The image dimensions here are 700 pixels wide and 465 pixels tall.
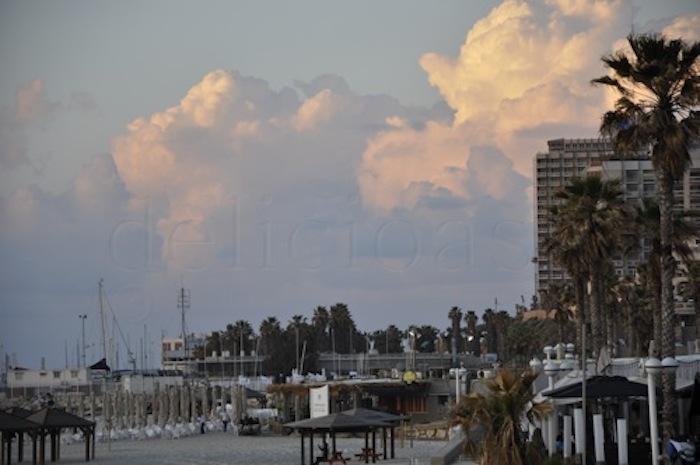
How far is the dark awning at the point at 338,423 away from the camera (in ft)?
137

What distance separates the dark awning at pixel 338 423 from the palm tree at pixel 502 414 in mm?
13582

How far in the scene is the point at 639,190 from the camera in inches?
5615

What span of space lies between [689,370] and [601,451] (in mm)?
6364

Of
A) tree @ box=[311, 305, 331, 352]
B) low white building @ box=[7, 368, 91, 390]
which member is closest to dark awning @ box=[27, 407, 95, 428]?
low white building @ box=[7, 368, 91, 390]

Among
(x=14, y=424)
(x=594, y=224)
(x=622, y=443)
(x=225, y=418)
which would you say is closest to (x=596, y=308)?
(x=594, y=224)

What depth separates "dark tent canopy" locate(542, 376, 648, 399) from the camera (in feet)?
102

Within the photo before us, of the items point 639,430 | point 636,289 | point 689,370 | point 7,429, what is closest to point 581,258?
point 639,430

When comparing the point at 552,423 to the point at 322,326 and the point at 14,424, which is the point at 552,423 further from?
the point at 322,326

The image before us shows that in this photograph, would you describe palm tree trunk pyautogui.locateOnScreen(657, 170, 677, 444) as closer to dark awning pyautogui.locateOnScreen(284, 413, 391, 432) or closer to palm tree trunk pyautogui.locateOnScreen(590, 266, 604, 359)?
dark awning pyautogui.locateOnScreen(284, 413, 391, 432)

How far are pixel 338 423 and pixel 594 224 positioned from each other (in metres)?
11.8

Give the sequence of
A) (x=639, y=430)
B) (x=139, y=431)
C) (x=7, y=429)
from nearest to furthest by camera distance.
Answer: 1. (x=639, y=430)
2. (x=7, y=429)
3. (x=139, y=431)

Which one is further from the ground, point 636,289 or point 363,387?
point 636,289

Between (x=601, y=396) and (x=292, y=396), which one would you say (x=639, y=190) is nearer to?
(x=292, y=396)

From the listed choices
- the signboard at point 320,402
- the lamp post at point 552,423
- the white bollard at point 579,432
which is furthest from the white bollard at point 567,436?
the signboard at point 320,402
